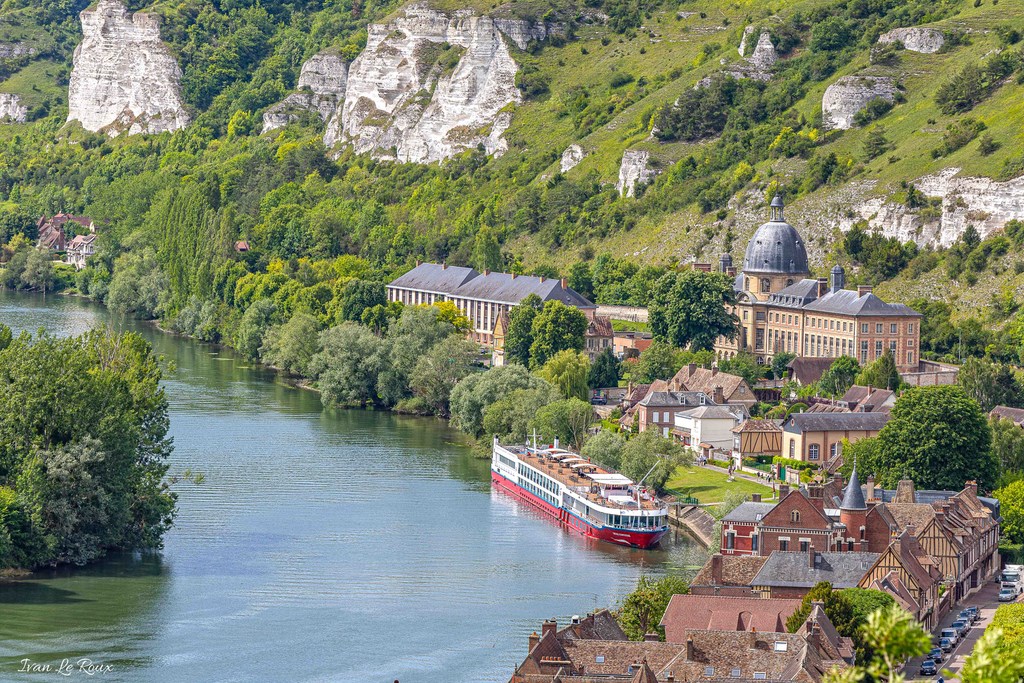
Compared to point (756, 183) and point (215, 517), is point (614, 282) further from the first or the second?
point (215, 517)

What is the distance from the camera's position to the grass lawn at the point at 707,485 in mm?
69500

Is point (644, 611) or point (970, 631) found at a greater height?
point (644, 611)

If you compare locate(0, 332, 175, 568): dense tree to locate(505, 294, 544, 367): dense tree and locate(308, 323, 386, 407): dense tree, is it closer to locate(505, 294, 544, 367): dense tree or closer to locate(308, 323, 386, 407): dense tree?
locate(308, 323, 386, 407): dense tree

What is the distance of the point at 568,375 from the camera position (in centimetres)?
8725

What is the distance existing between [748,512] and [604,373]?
123 feet

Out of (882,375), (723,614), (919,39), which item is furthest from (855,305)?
(723,614)

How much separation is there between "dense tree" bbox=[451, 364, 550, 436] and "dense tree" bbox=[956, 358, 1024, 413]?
17.7 metres

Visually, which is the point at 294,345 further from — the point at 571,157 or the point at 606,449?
the point at 571,157

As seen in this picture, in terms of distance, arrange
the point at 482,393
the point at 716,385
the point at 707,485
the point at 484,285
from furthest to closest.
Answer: the point at 484,285
the point at 716,385
the point at 482,393
the point at 707,485

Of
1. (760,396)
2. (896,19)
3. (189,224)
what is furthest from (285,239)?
(760,396)

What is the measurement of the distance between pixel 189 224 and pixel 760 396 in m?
57.0

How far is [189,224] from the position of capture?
13512cm

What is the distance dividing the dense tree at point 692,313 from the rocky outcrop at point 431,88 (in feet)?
176

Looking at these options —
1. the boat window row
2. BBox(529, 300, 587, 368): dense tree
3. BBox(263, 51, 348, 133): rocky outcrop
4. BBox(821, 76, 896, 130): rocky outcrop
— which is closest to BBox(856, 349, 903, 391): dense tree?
BBox(529, 300, 587, 368): dense tree
